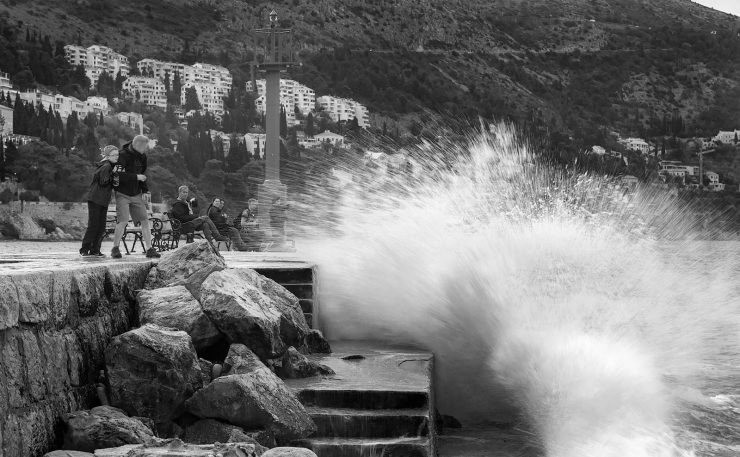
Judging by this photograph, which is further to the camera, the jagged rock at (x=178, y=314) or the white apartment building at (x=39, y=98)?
the white apartment building at (x=39, y=98)

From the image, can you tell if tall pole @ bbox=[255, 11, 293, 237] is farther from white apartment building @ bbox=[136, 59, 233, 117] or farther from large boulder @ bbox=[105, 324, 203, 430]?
white apartment building @ bbox=[136, 59, 233, 117]

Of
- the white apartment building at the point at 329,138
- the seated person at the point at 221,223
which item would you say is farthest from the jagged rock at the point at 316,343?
the white apartment building at the point at 329,138

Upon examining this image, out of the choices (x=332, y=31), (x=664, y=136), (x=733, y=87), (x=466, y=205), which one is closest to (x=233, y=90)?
(x=332, y=31)

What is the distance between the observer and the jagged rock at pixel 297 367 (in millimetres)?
6711

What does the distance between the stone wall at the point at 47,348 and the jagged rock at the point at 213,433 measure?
23.5 inches

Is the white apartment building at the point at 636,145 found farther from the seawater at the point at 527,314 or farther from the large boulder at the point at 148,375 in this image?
the large boulder at the point at 148,375

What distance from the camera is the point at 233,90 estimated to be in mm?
166125

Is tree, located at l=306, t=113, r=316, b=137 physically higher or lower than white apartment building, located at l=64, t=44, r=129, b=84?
lower

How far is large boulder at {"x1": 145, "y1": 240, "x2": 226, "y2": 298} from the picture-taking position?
6.84 m

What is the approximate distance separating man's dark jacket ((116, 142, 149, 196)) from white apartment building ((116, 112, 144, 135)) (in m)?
125

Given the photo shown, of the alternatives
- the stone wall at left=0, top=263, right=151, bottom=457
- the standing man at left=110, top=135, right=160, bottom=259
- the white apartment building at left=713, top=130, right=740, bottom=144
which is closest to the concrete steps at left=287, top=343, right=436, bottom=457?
the stone wall at left=0, top=263, right=151, bottom=457

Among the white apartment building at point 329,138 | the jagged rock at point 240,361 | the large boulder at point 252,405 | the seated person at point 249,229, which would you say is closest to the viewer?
the large boulder at point 252,405

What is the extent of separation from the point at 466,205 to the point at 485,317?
7.71 feet

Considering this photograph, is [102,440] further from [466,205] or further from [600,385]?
[466,205]
